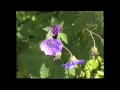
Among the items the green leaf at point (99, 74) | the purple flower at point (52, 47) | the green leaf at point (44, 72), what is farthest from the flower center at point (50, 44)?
the green leaf at point (99, 74)

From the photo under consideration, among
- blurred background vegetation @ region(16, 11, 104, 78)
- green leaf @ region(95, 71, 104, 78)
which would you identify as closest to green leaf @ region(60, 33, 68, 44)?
blurred background vegetation @ region(16, 11, 104, 78)

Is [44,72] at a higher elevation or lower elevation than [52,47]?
lower

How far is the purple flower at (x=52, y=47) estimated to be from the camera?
361 cm

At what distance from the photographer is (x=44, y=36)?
3617 mm

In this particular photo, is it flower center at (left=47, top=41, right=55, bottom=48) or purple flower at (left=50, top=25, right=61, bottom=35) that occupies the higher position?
purple flower at (left=50, top=25, right=61, bottom=35)

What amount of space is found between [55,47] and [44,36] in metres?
0.13

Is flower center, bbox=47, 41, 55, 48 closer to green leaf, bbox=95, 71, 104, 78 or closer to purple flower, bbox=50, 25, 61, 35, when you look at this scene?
purple flower, bbox=50, 25, 61, 35

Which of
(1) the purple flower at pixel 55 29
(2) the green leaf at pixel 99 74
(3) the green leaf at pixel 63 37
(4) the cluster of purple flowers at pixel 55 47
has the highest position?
(1) the purple flower at pixel 55 29

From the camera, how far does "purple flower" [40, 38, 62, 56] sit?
142 inches

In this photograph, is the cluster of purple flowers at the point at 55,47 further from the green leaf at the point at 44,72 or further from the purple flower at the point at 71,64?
the green leaf at the point at 44,72

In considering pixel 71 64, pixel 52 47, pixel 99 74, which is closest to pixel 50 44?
pixel 52 47

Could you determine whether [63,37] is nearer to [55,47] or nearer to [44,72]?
[55,47]
